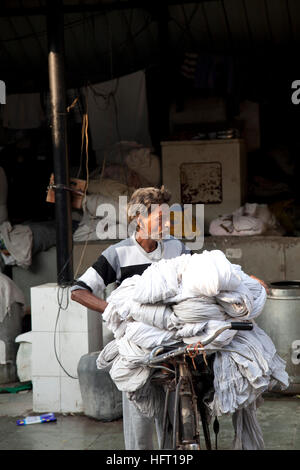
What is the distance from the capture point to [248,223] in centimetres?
938

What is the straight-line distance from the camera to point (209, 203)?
10.2 meters

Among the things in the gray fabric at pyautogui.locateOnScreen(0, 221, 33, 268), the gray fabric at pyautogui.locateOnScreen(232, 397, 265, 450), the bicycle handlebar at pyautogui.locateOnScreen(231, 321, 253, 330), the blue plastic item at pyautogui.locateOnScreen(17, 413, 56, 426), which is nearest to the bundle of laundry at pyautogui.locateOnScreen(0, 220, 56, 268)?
the gray fabric at pyautogui.locateOnScreen(0, 221, 33, 268)

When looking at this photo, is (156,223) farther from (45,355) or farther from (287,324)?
(287,324)

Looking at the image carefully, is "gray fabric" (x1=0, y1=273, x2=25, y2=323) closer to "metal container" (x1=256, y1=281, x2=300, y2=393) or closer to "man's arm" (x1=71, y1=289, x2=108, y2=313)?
"metal container" (x1=256, y1=281, x2=300, y2=393)

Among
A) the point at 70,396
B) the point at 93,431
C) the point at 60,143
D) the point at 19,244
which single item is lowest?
the point at 93,431

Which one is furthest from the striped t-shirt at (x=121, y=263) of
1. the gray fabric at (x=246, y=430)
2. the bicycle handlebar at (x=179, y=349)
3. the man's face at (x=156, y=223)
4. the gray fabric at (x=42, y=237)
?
the gray fabric at (x=42, y=237)

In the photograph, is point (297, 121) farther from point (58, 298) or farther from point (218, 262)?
point (218, 262)

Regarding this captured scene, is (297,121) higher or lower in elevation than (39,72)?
lower

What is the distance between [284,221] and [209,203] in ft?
3.60

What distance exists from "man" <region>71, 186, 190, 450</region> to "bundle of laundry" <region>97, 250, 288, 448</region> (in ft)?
1.73

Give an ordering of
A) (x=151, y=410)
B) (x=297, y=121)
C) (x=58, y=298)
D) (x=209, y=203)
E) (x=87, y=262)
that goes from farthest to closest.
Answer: (x=297, y=121) → (x=209, y=203) → (x=87, y=262) → (x=58, y=298) → (x=151, y=410)

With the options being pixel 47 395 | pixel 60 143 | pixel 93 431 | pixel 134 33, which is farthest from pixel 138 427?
pixel 134 33

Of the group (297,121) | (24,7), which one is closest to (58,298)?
(24,7)

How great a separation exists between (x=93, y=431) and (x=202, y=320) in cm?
298
